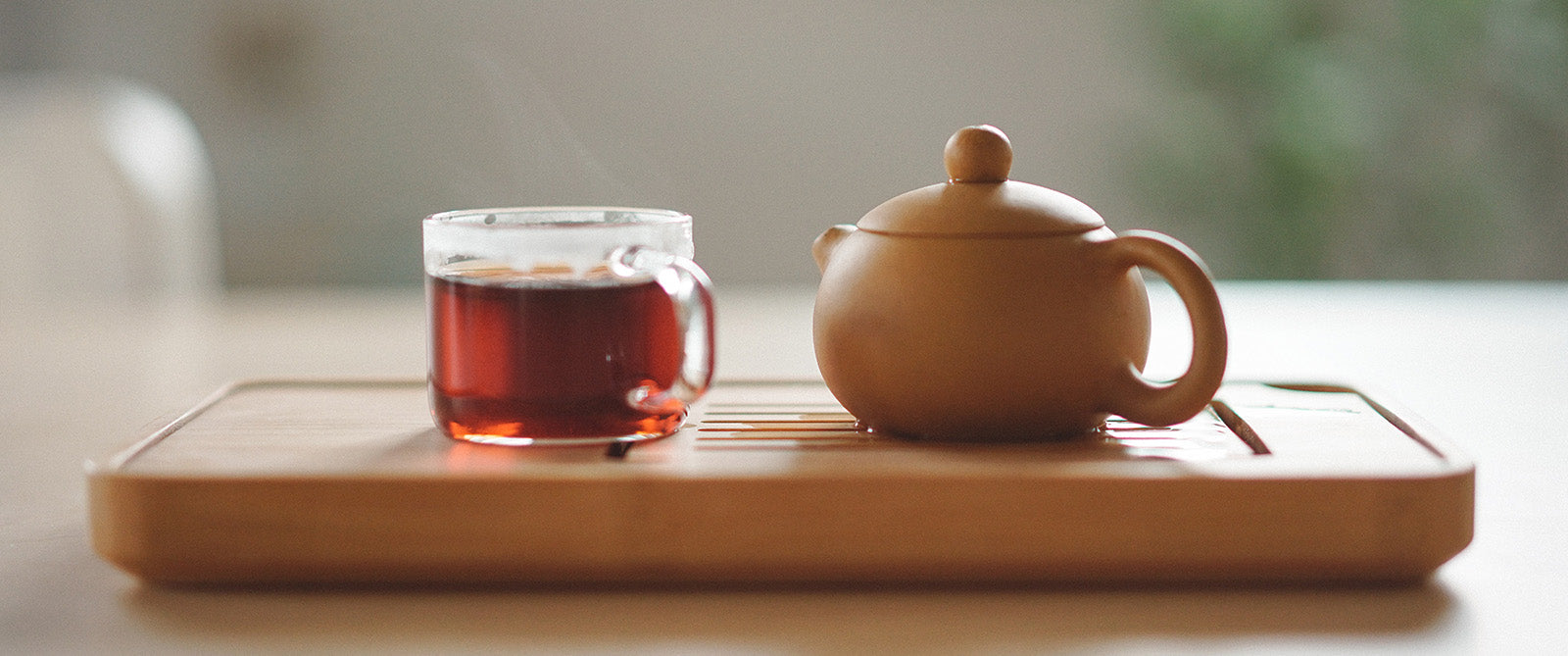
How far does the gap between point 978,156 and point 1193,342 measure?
124 mm

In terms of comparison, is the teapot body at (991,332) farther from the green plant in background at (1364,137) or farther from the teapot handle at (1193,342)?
the green plant in background at (1364,137)

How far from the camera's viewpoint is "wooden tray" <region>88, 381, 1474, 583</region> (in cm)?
51

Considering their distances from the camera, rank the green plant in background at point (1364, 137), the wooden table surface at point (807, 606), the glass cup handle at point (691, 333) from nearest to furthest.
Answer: the wooden table surface at point (807, 606) < the glass cup handle at point (691, 333) < the green plant in background at point (1364, 137)

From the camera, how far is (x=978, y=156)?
1.97 feet

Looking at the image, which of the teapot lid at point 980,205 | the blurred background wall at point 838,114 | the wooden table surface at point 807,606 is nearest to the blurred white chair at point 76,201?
the wooden table surface at point 807,606

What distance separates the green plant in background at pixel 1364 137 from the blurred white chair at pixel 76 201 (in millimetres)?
2348

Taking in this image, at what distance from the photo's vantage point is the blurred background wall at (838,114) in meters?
3.27

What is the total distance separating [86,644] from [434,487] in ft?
0.43

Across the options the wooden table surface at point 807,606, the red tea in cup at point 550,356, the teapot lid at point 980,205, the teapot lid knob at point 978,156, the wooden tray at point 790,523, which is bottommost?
→ the wooden table surface at point 807,606

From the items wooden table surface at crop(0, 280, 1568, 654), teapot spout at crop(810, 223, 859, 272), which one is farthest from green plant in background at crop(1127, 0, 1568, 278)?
teapot spout at crop(810, 223, 859, 272)

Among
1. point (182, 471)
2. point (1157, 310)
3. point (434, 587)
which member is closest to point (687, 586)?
point (434, 587)

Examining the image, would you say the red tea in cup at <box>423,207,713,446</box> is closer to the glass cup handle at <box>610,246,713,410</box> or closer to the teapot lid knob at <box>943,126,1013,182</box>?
the glass cup handle at <box>610,246,713,410</box>

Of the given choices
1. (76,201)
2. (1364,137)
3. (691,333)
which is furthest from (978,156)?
(1364,137)

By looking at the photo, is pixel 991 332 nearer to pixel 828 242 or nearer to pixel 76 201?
pixel 828 242
